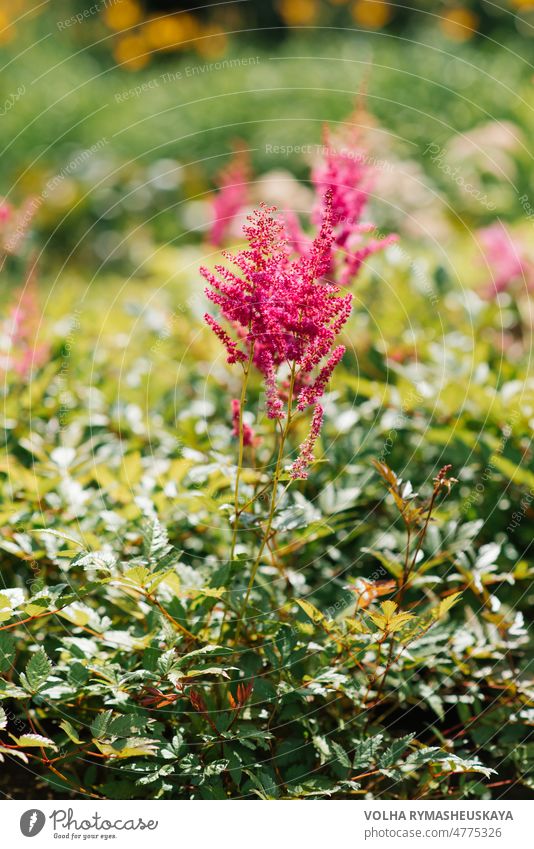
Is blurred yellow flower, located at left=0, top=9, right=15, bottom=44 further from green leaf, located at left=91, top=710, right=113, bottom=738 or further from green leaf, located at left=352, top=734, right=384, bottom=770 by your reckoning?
green leaf, located at left=352, top=734, right=384, bottom=770

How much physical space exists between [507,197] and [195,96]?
377 centimetres

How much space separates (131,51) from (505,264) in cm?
860

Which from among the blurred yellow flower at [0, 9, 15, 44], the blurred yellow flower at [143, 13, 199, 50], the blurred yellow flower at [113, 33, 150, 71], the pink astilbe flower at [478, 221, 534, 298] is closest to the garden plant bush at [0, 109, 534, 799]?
the pink astilbe flower at [478, 221, 534, 298]

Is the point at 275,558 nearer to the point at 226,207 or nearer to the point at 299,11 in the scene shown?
the point at 226,207

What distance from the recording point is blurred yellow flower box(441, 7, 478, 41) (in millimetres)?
10537

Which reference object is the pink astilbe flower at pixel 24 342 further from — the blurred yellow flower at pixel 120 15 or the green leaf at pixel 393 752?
the blurred yellow flower at pixel 120 15

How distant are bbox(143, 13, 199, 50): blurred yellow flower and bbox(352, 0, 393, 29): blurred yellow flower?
241 centimetres

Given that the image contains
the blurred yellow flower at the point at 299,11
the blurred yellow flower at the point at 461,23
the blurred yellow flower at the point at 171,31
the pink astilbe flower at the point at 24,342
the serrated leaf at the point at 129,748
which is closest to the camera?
the serrated leaf at the point at 129,748

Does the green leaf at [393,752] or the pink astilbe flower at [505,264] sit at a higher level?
the pink astilbe flower at [505,264]

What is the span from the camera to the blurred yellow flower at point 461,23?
10537mm

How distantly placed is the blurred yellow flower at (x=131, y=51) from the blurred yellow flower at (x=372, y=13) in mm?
3183

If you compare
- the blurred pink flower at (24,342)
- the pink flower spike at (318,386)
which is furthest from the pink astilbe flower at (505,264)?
the pink flower spike at (318,386)

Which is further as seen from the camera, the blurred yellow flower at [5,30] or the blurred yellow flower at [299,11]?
the blurred yellow flower at [299,11]

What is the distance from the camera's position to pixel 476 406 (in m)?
3.02
